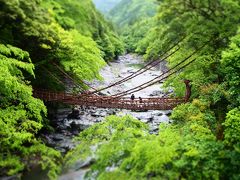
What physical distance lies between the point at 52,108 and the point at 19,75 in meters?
4.26

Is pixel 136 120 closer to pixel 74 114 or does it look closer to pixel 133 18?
pixel 74 114

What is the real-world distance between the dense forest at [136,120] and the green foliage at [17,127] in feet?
0.10

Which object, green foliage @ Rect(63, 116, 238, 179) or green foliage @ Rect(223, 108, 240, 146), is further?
green foliage @ Rect(223, 108, 240, 146)

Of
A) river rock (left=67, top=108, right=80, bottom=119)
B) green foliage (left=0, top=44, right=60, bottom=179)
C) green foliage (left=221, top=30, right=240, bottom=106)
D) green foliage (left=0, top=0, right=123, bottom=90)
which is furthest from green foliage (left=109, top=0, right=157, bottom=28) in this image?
green foliage (left=221, top=30, right=240, bottom=106)

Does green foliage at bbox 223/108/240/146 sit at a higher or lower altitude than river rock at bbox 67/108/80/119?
lower

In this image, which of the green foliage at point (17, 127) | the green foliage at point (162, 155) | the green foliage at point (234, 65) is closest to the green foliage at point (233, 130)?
the green foliage at point (162, 155)

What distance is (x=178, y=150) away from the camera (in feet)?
29.6

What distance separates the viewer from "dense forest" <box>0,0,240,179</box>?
864cm

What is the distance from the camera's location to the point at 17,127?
1101 centimetres

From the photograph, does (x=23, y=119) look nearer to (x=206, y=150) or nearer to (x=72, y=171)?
(x=72, y=171)

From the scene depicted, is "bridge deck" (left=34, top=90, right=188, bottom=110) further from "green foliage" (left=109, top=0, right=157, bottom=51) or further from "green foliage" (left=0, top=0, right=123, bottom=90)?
"green foliage" (left=109, top=0, right=157, bottom=51)

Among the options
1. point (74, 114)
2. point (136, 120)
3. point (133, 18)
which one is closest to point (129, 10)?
point (133, 18)

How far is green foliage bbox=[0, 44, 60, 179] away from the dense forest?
3 centimetres

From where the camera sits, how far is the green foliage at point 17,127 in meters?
9.80
